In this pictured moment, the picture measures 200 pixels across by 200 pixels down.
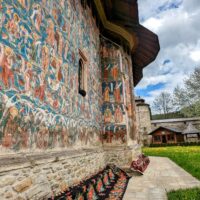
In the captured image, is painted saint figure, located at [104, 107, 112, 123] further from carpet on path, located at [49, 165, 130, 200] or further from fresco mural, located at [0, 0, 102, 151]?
carpet on path, located at [49, 165, 130, 200]

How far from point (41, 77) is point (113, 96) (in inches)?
224

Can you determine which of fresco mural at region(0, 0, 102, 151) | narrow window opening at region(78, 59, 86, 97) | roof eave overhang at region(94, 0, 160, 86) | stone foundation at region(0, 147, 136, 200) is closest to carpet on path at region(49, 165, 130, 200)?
stone foundation at region(0, 147, 136, 200)

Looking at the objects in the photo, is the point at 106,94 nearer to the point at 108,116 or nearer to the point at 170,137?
the point at 108,116

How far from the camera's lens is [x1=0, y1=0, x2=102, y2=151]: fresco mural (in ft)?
9.50

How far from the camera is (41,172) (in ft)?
11.2

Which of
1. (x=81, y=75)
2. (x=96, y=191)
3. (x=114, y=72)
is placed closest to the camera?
(x=96, y=191)

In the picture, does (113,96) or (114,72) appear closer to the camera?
(113,96)

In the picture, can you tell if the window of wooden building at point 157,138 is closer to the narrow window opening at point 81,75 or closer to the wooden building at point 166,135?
the wooden building at point 166,135

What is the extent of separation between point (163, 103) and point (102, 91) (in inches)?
1875

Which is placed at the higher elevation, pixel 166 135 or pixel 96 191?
pixel 166 135

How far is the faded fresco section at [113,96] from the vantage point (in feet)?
28.6

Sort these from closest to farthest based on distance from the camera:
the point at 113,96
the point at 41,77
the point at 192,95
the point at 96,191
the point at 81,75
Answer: the point at 41,77 → the point at 96,191 → the point at 81,75 → the point at 113,96 → the point at 192,95

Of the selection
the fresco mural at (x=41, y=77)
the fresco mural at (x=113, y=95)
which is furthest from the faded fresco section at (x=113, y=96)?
the fresco mural at (x=41, y=77)

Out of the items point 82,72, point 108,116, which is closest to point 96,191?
point 82,72
